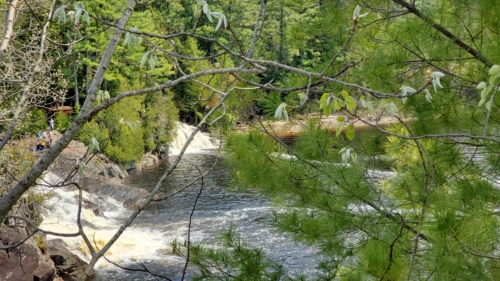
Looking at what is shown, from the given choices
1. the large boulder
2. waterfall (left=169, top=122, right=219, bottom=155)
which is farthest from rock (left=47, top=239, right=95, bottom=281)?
waterfall (left=169, top=122, right=219, bottom=155)

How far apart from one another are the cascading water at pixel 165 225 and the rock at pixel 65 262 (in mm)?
315

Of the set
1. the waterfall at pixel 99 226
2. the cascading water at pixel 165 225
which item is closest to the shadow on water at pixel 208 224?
the cascading water at pixel 165 225

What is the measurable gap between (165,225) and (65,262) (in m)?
2.62

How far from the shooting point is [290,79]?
10.8 feet

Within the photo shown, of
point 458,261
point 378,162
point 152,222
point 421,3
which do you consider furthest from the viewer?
point 152,222

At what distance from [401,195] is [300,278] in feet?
2.66

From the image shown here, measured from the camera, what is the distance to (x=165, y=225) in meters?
10.7

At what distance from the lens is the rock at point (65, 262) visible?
27.2ft

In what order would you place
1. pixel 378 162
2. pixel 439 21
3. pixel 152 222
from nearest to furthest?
pixel 439 21
pixel 378 162
pixel 152 222

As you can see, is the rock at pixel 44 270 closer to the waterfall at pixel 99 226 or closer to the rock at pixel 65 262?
the rock at pixel 65 262

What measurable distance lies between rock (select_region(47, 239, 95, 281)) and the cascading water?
1.03ft

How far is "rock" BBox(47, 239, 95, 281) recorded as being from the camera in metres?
8.30

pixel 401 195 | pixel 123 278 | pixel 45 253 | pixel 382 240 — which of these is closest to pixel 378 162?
pixel 401 195

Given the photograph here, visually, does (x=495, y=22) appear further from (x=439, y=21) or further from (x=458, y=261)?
(x=458, y=261)
